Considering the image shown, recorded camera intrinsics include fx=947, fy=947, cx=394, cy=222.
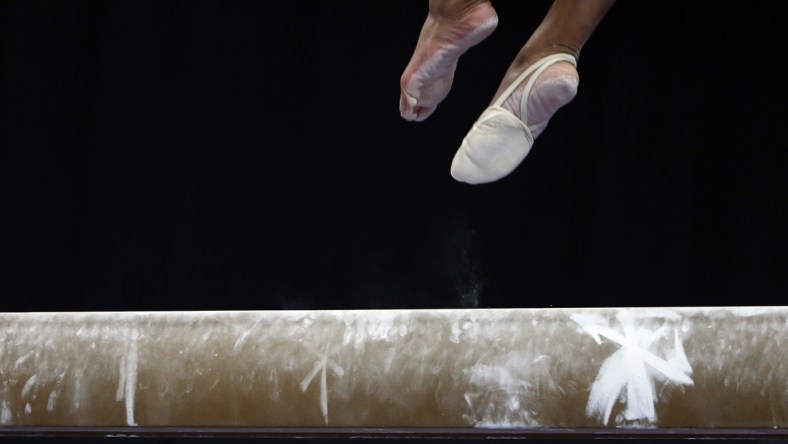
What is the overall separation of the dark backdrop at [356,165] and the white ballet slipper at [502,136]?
5.81ft

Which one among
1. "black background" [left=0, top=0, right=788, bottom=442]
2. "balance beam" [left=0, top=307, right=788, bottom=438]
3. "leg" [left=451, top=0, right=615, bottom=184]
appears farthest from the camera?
"black background" [left=0, top=0, right=788, bottom=442]

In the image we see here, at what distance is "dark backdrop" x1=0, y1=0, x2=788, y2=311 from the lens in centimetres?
335

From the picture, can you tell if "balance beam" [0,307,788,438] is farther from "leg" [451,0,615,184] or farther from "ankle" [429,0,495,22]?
"ankle" [429,0,495,22]

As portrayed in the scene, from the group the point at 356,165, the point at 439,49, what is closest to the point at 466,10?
the point at 439,49

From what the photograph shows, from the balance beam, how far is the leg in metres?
0.27

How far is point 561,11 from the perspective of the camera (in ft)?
5.15

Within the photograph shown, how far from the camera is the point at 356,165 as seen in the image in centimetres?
338

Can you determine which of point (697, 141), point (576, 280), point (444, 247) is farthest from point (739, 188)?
point (444, 247)

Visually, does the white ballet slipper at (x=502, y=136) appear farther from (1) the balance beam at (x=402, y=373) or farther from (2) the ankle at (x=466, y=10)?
(1) the balance beam at (x=402, y=373)

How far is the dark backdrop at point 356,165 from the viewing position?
3.35m

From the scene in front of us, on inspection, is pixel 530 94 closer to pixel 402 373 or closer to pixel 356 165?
pixel 402 373

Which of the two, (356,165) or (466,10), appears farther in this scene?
(356,165)

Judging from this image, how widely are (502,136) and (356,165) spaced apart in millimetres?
1862

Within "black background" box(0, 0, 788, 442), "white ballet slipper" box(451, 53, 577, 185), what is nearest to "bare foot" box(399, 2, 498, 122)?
"white ballet slipper" box(451, 53, 577, 185)
